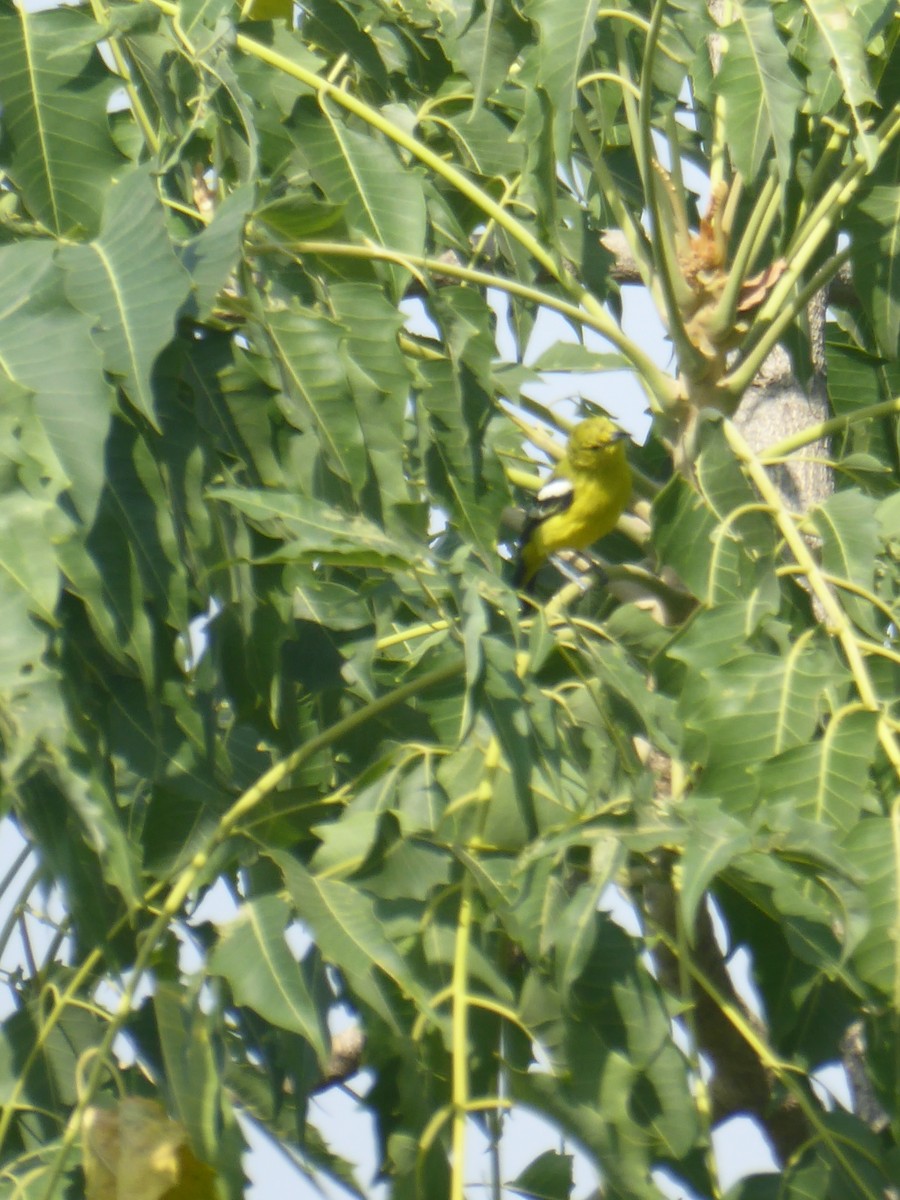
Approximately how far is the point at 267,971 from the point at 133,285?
2.32 feet

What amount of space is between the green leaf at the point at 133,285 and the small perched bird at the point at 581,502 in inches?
74.0

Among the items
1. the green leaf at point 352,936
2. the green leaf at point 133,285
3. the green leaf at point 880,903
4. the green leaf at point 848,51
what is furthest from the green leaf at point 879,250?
the green leaf at point 352,936

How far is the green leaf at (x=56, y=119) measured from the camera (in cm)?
198

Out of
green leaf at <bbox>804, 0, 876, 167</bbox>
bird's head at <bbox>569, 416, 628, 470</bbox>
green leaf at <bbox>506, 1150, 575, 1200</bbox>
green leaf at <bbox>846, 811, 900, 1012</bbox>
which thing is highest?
green leaf at <bbox>804, 0, 876, 167</bbox>

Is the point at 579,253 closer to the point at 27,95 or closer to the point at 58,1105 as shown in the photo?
the point at 27,95

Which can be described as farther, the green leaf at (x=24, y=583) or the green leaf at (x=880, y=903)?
the green leaf at (x=880, y=903)

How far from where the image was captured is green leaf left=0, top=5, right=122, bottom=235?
198cm

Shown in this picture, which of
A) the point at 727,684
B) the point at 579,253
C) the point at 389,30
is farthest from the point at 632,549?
the point at 727,684

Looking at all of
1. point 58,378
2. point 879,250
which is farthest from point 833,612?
point 58,378

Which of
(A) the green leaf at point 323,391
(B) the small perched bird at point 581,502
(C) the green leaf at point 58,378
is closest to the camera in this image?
(C) the green leaf at point 58,378

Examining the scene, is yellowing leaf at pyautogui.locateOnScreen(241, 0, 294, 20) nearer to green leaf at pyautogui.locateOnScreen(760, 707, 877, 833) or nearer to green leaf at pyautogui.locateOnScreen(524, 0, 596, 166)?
green leaf at pyautogui.locateOnScreen(524, 0, 596, 166)

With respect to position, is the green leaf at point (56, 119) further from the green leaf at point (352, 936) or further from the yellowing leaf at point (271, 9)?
the yellowing leaf at point (271, 9)

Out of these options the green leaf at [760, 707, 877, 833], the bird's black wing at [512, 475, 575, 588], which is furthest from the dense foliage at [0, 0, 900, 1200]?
the bird's black wing at [512, 475, 575, 588]

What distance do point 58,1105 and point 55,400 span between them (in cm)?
90
